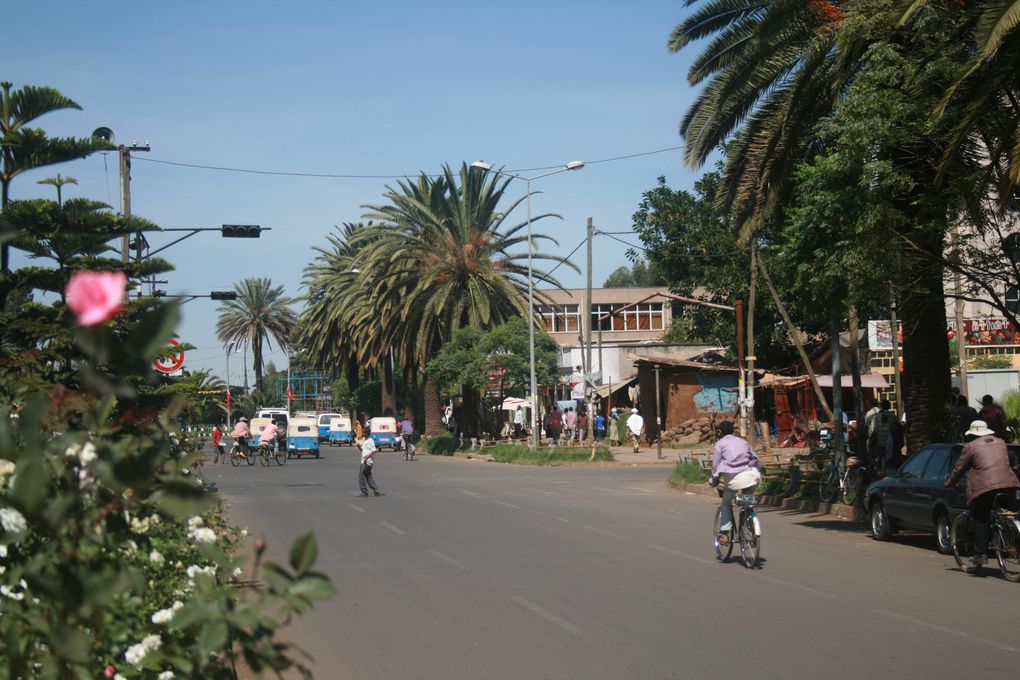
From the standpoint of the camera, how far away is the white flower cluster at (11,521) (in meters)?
3.14

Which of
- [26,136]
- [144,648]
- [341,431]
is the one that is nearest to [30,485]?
[144,648]

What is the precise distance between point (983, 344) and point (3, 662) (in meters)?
41.2

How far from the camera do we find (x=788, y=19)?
16.8m

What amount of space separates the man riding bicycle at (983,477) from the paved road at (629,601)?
575mm

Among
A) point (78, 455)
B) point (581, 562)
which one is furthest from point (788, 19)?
point (78, 455)

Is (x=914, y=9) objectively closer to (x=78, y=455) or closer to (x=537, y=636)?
(x=537, y=636)

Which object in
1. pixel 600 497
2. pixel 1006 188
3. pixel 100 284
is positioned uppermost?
pixel 1006 188

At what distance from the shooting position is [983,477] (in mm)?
12273

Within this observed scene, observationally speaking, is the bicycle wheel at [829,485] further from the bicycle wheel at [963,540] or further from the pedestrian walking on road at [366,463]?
the pedestrian walking on road at [366,463]

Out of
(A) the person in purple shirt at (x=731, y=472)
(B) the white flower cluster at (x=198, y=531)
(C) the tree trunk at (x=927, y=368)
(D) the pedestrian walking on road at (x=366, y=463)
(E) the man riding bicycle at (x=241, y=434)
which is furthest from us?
(E) the man riding bicycle at (x=241, y=434)

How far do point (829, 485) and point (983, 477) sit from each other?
841 centimetres

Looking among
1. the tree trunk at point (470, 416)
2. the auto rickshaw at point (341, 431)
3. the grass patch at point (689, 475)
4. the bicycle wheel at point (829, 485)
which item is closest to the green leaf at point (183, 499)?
the bicycle wheel at point (829, 485)

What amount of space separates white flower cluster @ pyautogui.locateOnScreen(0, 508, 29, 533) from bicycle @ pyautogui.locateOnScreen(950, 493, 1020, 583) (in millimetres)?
11274

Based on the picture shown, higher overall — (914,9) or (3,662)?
(914,9)
